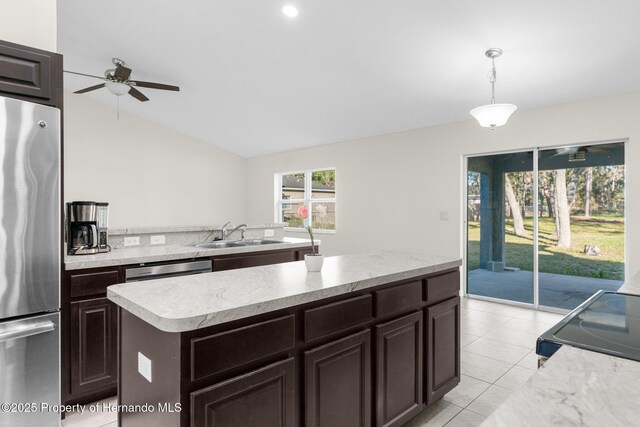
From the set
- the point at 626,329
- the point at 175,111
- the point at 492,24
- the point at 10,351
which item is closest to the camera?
the point at 626,329

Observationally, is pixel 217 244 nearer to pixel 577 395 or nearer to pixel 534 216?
pixel 577 395

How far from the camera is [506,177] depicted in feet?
15.4

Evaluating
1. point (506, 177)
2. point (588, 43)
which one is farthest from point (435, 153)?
point (588, 43)

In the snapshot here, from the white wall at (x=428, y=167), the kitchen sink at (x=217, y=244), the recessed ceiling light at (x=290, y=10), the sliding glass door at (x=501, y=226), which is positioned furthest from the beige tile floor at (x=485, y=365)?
the recessed ceiling light at (x=290, y=10)

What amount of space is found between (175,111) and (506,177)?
5.50m

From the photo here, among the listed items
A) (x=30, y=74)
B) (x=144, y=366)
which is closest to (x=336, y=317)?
(x=144, y=366)

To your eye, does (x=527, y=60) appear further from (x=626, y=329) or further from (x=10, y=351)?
(x=10, y=351)

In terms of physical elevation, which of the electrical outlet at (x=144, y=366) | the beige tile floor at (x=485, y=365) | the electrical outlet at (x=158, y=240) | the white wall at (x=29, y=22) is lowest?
the beige tile floor at (x=485, y=365)

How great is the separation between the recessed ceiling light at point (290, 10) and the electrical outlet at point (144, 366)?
297 centimetres

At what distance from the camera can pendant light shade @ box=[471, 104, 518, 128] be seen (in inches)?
109

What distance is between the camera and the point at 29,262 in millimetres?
1661

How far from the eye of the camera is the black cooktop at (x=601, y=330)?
33.9 inches

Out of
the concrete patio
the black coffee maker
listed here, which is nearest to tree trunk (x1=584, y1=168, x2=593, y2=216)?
the concrete patio

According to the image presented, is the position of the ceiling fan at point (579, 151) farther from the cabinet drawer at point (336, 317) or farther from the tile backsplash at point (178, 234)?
the cabinet drawer at point (336, 317)
